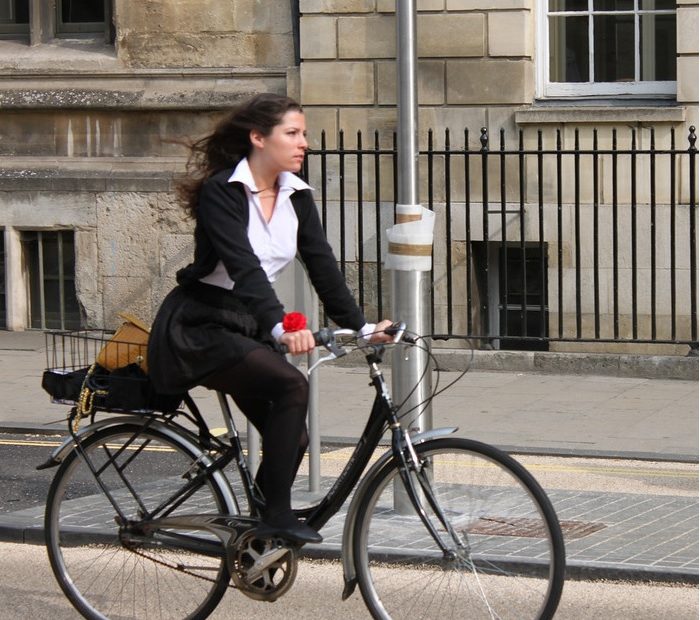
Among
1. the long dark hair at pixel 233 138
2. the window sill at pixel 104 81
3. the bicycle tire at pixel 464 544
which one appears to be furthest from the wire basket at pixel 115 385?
the window sill at pixel 104 81

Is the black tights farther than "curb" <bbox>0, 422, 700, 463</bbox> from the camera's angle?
No

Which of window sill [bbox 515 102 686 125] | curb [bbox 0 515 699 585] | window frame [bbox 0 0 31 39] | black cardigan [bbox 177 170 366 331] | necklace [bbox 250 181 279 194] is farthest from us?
window frame [bbox 0 0 31 39]

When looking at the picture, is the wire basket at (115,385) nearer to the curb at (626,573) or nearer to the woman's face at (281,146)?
the woman's face at (281,146)

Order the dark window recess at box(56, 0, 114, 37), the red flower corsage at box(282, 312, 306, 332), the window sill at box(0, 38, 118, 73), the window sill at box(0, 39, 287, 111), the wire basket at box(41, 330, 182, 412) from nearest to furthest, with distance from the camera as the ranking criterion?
the red flower corsage at box(282, 312, 306, 332) → the wire basket at box(41, 330, 182, 412) → the window sill at box(0, 39, 287, 111) → the window sill at box(0, 38, 118, 73) → the dark window recess at box(56, 0, 114, 37)

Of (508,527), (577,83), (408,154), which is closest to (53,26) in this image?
(577,83)

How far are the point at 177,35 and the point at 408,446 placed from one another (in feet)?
33.2

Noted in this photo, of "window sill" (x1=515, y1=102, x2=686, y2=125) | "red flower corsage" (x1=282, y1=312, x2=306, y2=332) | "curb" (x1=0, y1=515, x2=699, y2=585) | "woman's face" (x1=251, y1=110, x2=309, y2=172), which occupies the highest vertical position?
"window sill" (x1=515, y1=102, x2=686, y2=125)

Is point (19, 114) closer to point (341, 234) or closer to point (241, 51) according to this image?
point (241, 51)

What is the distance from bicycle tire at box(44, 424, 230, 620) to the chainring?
0.29 ft

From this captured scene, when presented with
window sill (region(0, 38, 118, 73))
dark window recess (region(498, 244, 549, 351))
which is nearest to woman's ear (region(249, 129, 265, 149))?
dark window recess (region(498, 244, 549, 351))

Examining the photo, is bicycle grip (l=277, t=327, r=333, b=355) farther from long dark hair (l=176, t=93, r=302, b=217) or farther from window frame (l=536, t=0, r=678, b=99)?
window frame (l=536, t=0, r=678, b=99)

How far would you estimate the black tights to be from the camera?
16.0 ft

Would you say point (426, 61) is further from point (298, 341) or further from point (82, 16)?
point (298, 341)

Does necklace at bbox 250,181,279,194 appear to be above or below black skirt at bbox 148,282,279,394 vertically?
above
